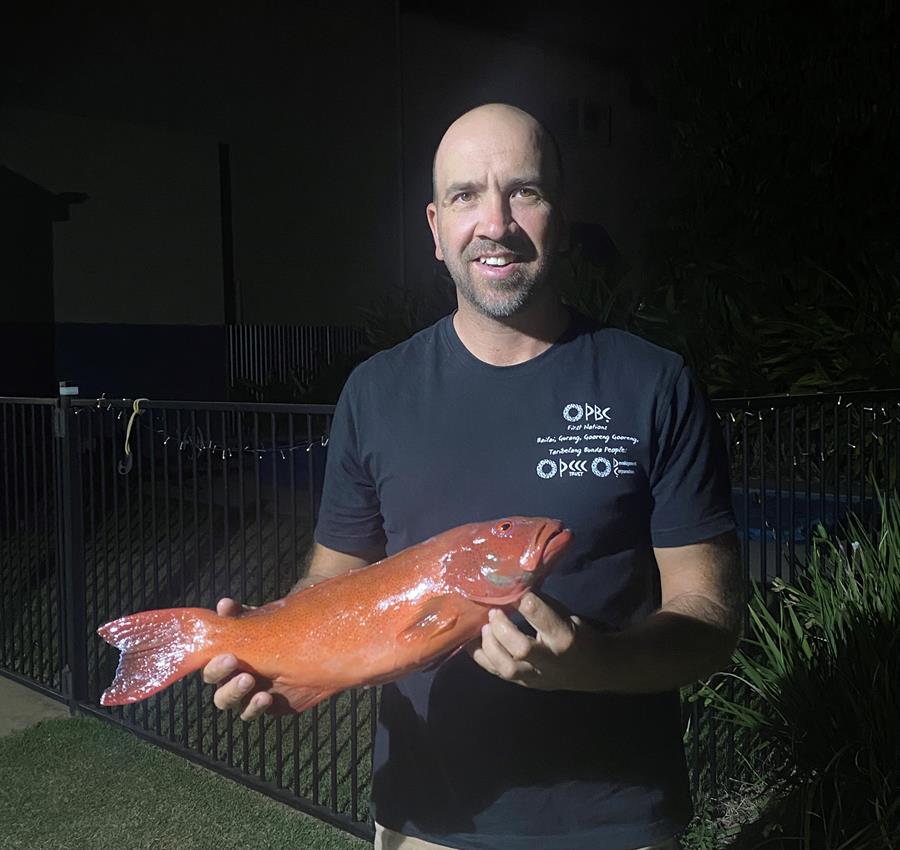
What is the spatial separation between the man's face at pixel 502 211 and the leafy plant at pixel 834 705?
2.25 metres

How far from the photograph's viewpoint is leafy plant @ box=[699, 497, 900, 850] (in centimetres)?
345

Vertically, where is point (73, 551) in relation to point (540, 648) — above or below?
below

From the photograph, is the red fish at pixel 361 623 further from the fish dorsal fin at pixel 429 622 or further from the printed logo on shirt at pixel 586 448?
the printed logo on shirt at pixel 586 448

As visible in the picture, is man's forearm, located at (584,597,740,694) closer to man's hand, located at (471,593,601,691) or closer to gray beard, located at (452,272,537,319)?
man's hand, located at (471,593,601,691)

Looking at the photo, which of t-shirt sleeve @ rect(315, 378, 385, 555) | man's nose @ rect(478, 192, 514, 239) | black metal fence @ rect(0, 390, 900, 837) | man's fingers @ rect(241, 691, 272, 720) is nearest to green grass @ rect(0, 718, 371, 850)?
black metal fence @ rect(0, 390, 900, 837)

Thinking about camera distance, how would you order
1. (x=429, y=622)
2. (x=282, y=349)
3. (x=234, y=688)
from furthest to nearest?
(x=282, y=349), (x=234, y=688), (x=429, y=622)

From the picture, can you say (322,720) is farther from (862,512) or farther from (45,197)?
(45,197)

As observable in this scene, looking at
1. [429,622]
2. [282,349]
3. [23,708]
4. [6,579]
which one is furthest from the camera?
[282,349]

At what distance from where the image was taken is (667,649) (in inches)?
69.4

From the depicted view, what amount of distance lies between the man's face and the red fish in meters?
0.40

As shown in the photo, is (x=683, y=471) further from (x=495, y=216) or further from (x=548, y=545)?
(x=495, y=216)

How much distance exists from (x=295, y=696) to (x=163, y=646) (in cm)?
23

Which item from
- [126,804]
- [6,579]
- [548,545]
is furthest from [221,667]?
[6,579]

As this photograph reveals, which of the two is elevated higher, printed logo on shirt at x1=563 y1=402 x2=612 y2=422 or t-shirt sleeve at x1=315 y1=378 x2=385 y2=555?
printed logo on shirt at x1=563 y1=402 x2=612 y2=422
